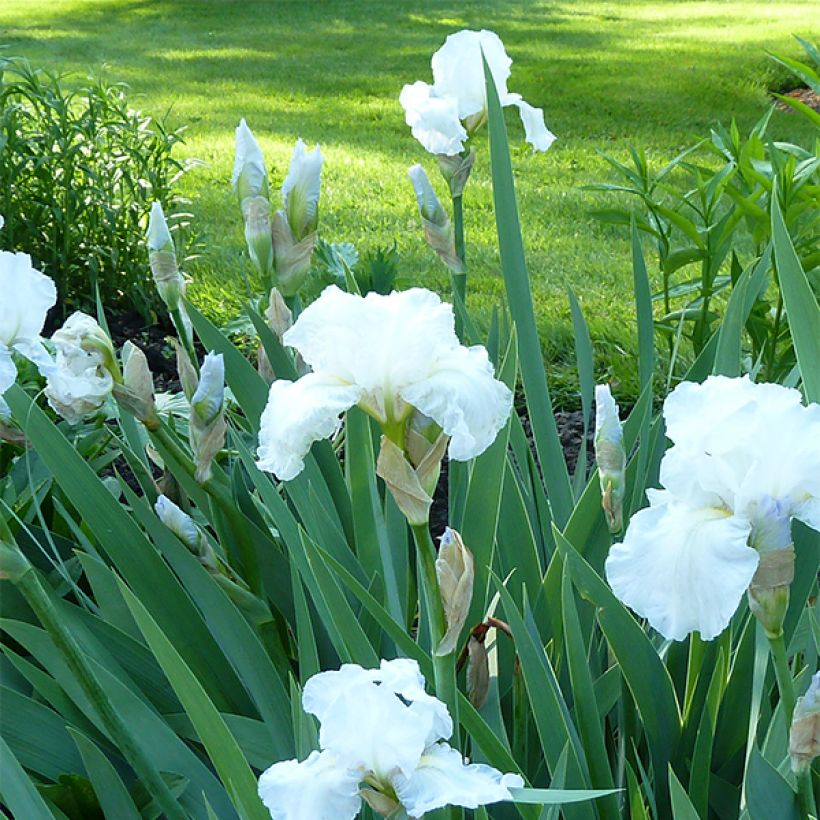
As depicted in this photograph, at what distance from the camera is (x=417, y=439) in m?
0.74

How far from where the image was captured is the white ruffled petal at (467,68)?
1.35m

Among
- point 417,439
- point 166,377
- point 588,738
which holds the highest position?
point 417,439

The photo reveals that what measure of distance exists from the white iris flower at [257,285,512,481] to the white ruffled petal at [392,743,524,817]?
0.19m

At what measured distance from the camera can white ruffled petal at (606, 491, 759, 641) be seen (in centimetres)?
64

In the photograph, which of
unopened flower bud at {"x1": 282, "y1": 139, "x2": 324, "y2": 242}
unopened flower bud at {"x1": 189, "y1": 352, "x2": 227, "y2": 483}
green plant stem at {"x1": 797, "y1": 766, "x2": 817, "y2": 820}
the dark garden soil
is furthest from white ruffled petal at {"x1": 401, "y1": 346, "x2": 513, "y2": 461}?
the dark garden soil

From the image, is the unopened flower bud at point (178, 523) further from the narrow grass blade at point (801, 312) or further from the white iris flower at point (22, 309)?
the narrow grass blade at point (801, 312)

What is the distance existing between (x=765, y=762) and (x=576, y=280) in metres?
2.96

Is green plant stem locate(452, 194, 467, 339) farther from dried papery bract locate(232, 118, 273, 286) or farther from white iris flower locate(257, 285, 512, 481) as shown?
white iris flower locate(257, 285, 512, 481)

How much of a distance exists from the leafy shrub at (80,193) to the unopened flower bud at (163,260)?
5.40 ft

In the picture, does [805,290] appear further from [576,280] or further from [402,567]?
[576,280]

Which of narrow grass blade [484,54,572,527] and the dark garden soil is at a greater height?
narrow grass blade [484,54,572,527]

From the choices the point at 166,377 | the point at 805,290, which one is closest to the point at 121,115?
the point at 166,377

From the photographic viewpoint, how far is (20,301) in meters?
0.87

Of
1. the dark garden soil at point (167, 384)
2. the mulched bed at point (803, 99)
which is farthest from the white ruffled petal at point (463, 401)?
the mulched bed at point (803, 99)
